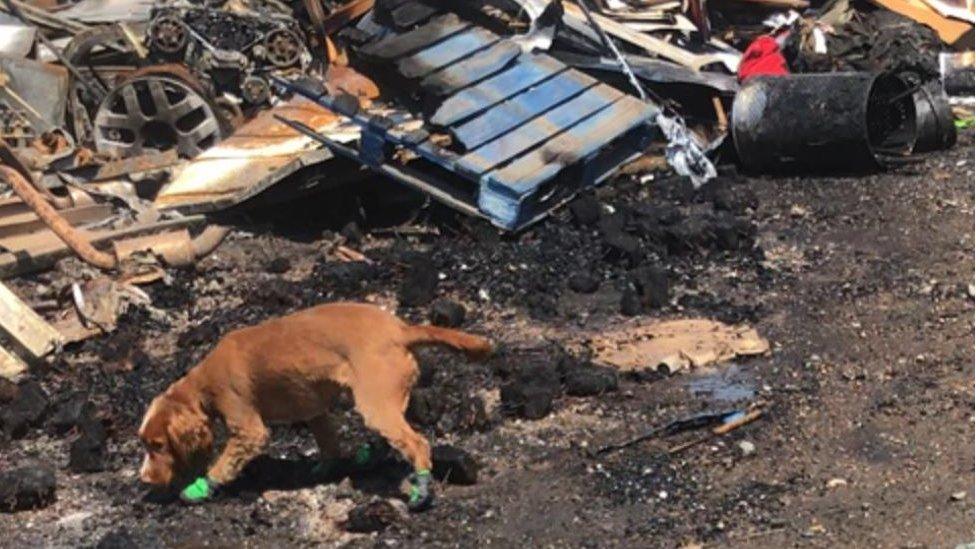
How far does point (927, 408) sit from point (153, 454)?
364cm

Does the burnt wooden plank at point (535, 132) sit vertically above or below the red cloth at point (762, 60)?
above

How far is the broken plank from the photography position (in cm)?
886

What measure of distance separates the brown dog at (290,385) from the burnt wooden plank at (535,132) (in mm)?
3628

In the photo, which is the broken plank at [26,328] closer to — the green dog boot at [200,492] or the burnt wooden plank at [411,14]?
the green dog boot at [200,492]

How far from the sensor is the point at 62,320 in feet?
31.4

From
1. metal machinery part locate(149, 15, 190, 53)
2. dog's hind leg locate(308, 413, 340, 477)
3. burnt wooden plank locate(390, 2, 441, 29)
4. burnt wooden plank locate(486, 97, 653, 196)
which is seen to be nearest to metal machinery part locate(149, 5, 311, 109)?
metal machinery part locate(149, 15, 190, 53)

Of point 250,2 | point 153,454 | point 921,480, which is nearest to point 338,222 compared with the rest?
point 250,2

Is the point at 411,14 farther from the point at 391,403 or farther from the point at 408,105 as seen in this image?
the point at 391,403

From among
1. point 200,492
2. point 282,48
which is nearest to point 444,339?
point 200,492

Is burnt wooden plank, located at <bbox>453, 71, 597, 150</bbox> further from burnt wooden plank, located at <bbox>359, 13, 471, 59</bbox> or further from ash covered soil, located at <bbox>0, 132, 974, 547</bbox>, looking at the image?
burnt wooden plank, located at <bbox>359, 13, 471, 59</bbox>

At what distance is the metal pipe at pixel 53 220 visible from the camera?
389 inches

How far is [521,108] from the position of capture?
11.0 metres

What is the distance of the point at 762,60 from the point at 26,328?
22.0ft

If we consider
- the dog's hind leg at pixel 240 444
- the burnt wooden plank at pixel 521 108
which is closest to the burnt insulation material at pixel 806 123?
the burnt wooden plank at pixel 521 108
